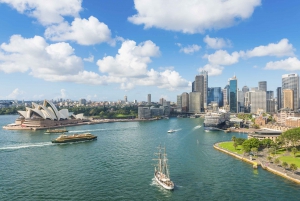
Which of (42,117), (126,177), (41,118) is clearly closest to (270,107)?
(42,117)

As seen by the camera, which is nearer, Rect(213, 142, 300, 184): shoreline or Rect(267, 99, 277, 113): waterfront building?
Rect(213, 142, 300, 184): shoreline

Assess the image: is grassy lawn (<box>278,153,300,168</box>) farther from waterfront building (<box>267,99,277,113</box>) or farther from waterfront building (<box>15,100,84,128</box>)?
waterfront building (<box>267,99,277,113</box>)

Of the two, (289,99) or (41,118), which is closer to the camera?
(41,118)

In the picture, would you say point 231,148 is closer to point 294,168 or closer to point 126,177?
point 294,168

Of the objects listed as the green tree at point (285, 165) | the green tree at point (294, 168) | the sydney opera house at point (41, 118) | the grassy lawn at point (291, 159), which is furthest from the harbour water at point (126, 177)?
the sydney opera house at point (41, 118)

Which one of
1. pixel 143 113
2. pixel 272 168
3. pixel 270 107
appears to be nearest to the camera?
pixel 272 168

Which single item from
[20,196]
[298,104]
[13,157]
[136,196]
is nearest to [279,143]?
[136,196]

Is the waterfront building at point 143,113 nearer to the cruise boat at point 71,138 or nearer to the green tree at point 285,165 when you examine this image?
the cruise boat at point 71,138

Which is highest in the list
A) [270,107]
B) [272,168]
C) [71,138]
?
[270,107]

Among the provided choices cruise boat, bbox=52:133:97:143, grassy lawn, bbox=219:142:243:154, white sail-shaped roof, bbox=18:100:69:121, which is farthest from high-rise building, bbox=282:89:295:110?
cruise boat, bbox=52:133:97:143
